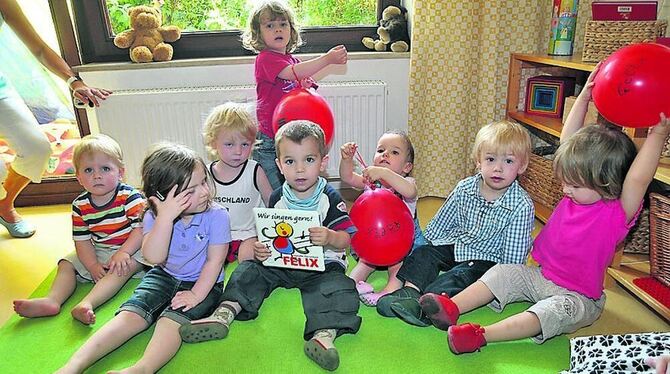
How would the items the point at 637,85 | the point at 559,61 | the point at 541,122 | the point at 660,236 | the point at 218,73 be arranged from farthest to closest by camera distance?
the point at 218,73 < the point at 541,122 < the point at 559,61 < the point at 660,236 < the point at 637,85

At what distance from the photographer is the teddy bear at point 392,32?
9.34ft

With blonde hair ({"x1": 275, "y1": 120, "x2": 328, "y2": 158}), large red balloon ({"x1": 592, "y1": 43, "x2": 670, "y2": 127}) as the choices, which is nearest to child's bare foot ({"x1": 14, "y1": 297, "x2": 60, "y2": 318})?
blonde hair ({"x1": 275, "y1": 120, "x2": 328, "y2": 158})

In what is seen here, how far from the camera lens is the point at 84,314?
5.86 feet

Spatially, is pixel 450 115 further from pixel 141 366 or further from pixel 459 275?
pixel 141 366

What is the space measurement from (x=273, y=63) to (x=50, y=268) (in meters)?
1.34

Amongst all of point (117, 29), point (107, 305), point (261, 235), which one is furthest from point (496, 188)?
point (117, 29)

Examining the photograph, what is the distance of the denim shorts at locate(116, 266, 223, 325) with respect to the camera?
1670mm

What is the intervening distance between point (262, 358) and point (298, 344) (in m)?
0.13

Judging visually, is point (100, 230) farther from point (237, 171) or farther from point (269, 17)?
point (269, 17)

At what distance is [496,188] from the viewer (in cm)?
186

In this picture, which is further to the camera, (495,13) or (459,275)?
(495,13)

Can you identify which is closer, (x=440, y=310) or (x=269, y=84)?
(x=440, y=310)

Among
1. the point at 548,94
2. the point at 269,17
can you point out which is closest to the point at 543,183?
the point at 548,94

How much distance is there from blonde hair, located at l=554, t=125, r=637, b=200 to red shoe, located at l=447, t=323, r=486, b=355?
22.3 inches
